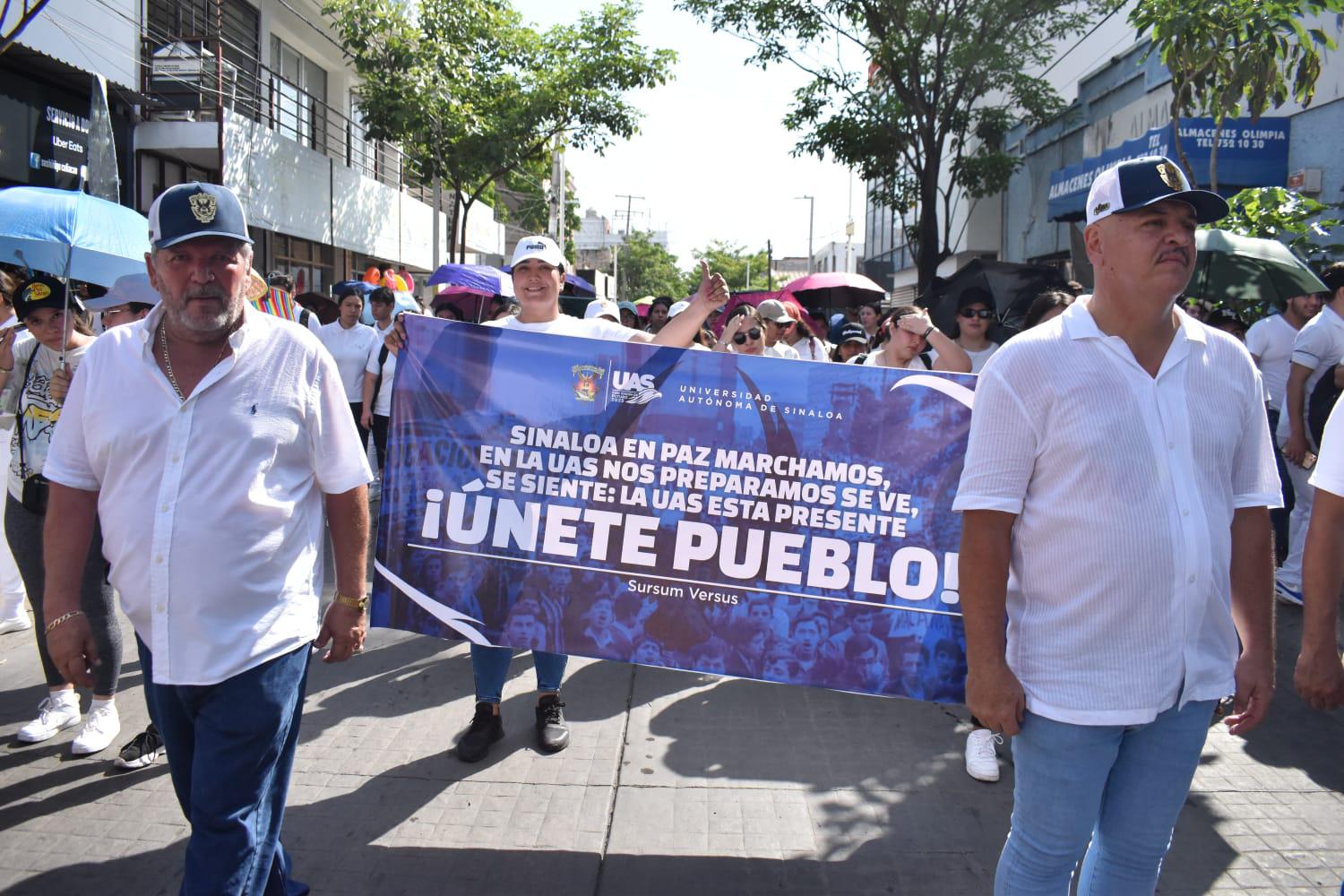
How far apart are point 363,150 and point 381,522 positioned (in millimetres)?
23655

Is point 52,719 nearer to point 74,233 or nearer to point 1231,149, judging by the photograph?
point 74,233

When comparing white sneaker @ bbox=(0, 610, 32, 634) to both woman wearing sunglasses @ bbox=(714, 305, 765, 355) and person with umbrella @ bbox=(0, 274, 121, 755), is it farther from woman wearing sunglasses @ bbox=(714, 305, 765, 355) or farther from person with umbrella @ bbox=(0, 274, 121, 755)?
woman wearing sunglasses @ bbox=(714, 305, 765, 355)

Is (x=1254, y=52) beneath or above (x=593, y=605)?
above

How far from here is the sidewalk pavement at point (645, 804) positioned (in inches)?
132

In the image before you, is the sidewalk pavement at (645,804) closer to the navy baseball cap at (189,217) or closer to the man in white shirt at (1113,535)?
the man in white shirt at (1113,535)

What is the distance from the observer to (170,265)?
2572mm

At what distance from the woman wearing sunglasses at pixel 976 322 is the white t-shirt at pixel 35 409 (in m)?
4.23

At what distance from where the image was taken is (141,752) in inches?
161

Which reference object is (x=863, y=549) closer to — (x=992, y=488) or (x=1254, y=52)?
(x=992, y=488)

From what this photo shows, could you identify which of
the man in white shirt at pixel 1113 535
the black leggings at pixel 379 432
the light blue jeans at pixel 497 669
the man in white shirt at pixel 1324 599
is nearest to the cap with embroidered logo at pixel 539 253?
the light blue jeans at pixel 497 669

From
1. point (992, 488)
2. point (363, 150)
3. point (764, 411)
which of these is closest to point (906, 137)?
point (363, 150)

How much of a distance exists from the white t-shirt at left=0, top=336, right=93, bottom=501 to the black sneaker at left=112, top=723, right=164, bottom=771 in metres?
1.10

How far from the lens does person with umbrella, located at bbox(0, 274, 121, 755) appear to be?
164 inches

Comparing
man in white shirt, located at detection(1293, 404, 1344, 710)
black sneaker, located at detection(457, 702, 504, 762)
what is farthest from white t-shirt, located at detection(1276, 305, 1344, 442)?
black sneaker, located at detection(457, 702, 504, 762)
